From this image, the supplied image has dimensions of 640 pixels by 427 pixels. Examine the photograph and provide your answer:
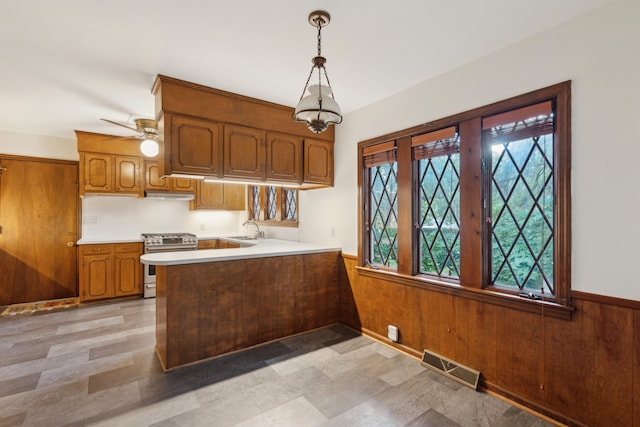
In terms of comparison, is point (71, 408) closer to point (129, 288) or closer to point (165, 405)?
point (165, 405)

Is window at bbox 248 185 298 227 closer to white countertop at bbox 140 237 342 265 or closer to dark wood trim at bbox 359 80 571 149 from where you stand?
white countertop at bbox 140 237 342 265

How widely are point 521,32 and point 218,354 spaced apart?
11.2 feet

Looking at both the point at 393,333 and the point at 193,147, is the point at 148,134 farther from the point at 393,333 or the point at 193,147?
the point at 393,333

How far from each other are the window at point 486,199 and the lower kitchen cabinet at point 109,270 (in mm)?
3860

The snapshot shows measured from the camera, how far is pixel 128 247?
4699 mm

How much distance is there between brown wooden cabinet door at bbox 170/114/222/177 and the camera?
106 inches

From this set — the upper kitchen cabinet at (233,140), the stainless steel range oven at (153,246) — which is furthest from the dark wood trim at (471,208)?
the stainless steel range oven at (153,246)

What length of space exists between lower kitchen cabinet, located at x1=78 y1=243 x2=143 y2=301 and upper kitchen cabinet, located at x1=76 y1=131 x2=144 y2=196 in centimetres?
85

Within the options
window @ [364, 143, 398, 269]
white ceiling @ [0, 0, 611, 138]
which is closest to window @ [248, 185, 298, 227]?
window @ [364, 143, 398, 269]

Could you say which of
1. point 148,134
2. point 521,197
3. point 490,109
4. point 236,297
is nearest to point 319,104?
point 490,109

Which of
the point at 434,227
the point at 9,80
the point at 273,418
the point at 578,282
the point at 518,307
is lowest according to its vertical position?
the point at 273,418

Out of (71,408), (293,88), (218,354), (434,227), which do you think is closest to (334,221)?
(434,227)

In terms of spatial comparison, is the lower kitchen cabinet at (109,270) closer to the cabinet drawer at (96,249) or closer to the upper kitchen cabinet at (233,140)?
the cabinet drawer at (96,249)

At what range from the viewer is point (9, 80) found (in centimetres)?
273
